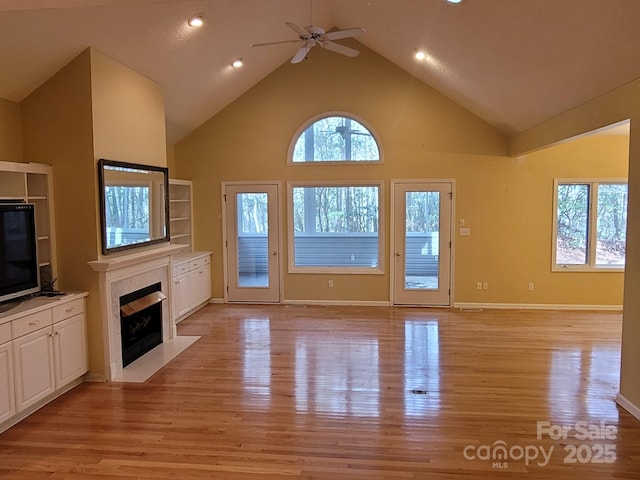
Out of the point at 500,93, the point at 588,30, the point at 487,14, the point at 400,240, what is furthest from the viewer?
the point at 400,240

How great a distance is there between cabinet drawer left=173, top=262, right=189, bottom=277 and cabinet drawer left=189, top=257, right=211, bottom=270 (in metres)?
0.16

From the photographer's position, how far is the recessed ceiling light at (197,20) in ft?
14.8

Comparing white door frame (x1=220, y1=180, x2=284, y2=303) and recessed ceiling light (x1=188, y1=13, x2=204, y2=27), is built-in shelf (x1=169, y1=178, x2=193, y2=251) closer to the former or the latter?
white door frame (x1=220, y1=180, x2=284, y2=303)

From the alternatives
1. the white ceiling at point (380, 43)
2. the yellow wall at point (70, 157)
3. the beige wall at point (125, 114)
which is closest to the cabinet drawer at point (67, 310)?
the yellow wall at point (70, 157)

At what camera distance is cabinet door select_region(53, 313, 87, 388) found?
383cm

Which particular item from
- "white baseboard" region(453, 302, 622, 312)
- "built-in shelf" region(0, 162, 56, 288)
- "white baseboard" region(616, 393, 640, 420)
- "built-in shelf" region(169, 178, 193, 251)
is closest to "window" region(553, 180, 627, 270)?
"white baseboard" region(453, 302, 622, 312)

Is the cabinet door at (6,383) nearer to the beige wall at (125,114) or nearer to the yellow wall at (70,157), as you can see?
the yellow wall at (70,157)

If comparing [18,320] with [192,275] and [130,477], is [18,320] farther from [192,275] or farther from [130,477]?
[192,275]

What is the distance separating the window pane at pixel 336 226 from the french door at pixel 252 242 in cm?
40

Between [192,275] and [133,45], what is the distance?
345 cm

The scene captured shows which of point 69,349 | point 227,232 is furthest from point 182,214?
point 69,349

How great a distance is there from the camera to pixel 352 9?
5.81 meters

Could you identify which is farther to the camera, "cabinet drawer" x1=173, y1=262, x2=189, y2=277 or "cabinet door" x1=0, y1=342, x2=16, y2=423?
"cabinet drawer" x1=173, y1=262, x2=189, y2=277

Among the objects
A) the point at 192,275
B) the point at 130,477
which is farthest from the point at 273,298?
the point at 130,477
